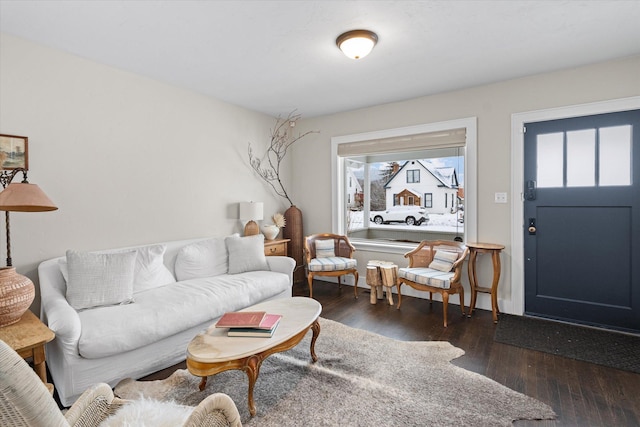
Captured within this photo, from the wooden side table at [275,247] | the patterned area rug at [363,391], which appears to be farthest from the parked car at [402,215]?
the patterned area rug at [363,391]

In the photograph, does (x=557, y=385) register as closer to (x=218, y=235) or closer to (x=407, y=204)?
(x=407, y=204)

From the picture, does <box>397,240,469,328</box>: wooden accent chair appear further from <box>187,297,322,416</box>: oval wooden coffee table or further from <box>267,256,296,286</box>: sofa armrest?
<box>187,297,322,416</box>: oval wooden coffee table

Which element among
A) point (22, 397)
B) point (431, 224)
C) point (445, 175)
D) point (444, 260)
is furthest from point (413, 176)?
point (22, 397)

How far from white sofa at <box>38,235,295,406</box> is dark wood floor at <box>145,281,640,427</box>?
27cm

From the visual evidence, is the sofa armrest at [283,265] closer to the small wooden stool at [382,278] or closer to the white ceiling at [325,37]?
the small wooden stool at [382,278]

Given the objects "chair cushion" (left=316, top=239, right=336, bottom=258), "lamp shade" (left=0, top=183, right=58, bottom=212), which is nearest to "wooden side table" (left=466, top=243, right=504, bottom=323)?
"chair cushion" (left=316, top=239, right=336, bottom=258)

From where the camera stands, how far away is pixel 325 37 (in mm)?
2502

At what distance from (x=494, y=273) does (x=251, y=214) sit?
2.87m

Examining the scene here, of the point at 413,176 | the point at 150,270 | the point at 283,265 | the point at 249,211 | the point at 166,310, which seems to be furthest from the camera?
the point at 413,176

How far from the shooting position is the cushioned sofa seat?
2021mm

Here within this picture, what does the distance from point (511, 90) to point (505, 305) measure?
7.62 feet

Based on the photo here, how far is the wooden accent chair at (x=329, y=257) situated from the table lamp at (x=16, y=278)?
2664 millimetres

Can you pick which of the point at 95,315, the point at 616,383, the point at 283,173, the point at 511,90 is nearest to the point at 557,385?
the point at 616,383

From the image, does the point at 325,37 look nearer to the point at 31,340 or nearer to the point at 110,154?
the point at 110,154
